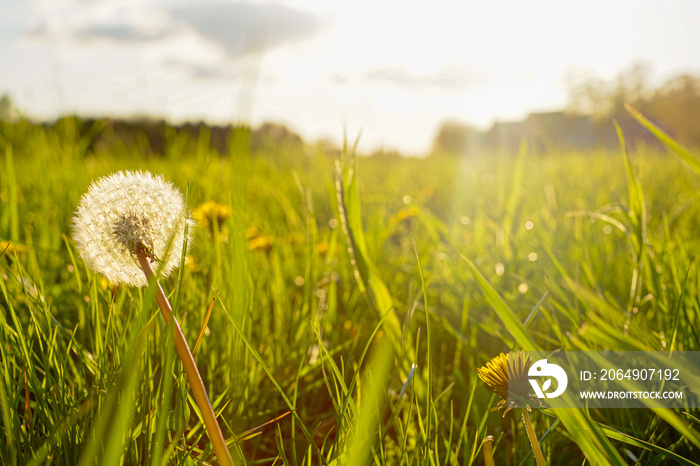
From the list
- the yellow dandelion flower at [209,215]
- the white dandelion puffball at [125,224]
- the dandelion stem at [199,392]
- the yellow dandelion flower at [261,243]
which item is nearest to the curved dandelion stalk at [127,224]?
the white dandelion puffball at [125,224]

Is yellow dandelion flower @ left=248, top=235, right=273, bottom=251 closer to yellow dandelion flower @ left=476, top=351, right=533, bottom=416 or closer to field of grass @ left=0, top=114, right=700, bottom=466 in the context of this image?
field of grass @ left=0, top=114, right=700, bottom=466

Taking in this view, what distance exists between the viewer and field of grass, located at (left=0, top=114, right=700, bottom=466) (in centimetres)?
62

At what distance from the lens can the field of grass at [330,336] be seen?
0.62 metres

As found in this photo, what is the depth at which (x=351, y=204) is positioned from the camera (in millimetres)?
762

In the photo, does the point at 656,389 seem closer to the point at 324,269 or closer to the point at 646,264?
the point at 646,264

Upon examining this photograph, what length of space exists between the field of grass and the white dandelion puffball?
7 centimetres

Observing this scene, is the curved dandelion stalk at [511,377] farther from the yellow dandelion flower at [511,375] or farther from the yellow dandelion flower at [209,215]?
the yellow dandelion flower at [209,215]

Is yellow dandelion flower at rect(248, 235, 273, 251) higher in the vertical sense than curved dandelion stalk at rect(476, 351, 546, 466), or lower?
lower

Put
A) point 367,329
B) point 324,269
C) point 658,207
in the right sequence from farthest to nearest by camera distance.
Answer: point 658,207
point 324,269
point 367,329

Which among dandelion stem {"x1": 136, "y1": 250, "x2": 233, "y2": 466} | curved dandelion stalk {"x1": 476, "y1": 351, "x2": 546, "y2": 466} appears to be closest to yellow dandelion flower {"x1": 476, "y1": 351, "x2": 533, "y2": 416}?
curved dandelion stalk {"x1": 476, "y1": 351, "x2": 546, "y2": 466}

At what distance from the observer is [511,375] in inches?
22.6

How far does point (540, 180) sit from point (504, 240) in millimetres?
1643

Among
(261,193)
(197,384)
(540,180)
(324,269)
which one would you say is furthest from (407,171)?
(197,384)

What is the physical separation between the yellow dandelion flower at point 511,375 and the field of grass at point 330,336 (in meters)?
0.07
